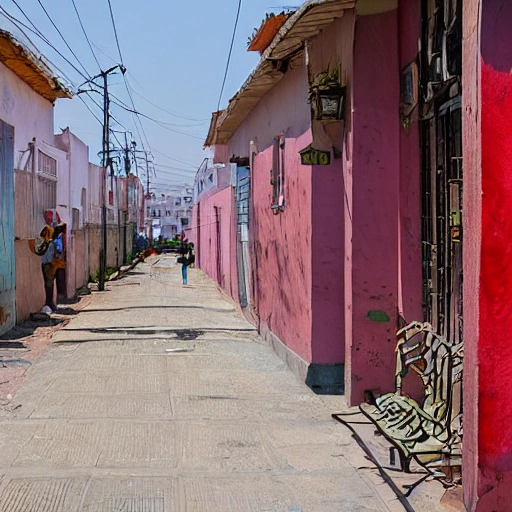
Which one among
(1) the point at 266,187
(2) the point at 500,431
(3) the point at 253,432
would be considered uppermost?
(1) the point at 266,187

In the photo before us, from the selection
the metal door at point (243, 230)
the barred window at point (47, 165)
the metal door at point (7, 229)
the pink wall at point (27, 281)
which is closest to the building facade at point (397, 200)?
the metal door at point (7, 229)

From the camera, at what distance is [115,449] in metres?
6.16

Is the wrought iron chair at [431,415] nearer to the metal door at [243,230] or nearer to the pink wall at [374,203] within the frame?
the pink wall at [374,203]

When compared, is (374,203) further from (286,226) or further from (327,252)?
(286,226)

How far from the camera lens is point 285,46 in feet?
29.0

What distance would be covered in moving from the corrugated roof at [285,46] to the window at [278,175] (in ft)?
2.89

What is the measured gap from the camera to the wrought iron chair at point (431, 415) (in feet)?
17.7

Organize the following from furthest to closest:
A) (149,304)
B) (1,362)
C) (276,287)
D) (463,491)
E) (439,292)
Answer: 1. (149,304)
2. (276,287)
3. (1,362)
4. (439,292)
5. (463,491)

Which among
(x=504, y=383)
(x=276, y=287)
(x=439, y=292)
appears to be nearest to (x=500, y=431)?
(x=504, y=383)

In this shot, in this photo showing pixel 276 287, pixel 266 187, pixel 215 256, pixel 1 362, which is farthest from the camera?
pixel 215 256

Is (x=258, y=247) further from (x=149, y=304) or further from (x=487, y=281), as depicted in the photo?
(x=487, y=281)

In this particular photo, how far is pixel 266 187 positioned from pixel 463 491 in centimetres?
774

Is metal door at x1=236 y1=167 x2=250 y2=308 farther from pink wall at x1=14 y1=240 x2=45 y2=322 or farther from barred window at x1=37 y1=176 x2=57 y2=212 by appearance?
pink wall at x1=14 y1=240 x2=45 y2=322

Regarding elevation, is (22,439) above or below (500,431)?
below
